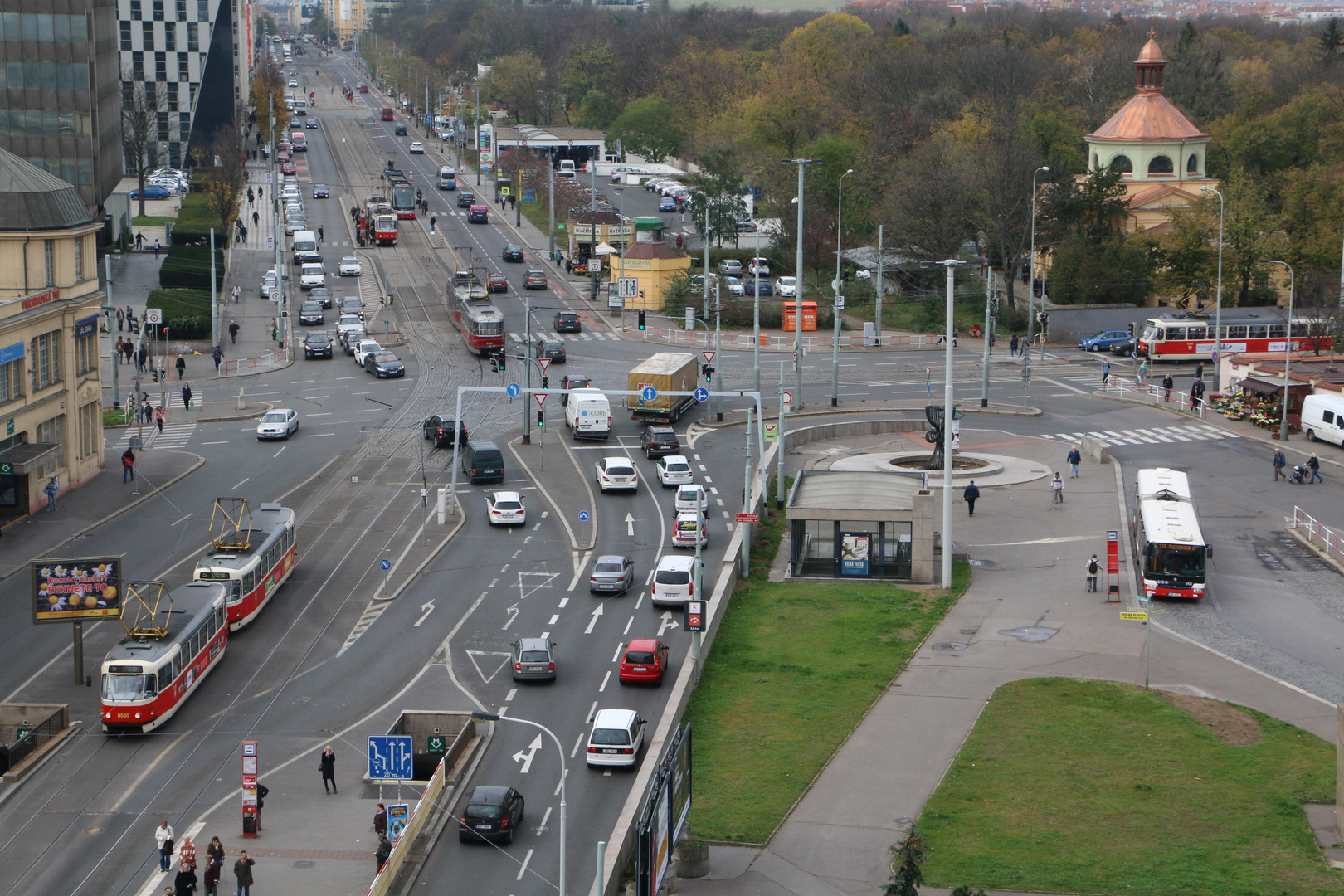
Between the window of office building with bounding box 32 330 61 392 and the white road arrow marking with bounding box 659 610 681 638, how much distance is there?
97.9 feet

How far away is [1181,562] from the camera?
53.0m

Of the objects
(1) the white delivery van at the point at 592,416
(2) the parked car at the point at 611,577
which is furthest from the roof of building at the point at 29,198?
(2) the parked car at the point at 611,577

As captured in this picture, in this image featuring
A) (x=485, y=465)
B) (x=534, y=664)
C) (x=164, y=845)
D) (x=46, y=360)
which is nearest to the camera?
(x=164, y=845)

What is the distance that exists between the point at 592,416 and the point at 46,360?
24509 mm

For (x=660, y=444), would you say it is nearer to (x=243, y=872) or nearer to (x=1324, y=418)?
(x=1324, y=418)

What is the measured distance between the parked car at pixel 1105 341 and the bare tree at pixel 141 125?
281 feet

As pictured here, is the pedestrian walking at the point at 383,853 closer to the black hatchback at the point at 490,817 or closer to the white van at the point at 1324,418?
the black hatchback at the point at 490,817

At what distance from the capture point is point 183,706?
149ft

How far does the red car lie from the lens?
46.2m

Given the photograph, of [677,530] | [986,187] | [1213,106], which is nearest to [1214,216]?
[986,187]

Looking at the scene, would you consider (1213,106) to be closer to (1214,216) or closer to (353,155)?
(1214,216)

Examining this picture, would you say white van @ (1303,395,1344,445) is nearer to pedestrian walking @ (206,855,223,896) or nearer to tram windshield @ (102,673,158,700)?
tram windshield @ (102,673,158,700)

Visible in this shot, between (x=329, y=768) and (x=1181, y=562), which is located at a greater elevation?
(x=1181, y=562)

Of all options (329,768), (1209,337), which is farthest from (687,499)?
(1209,337)
